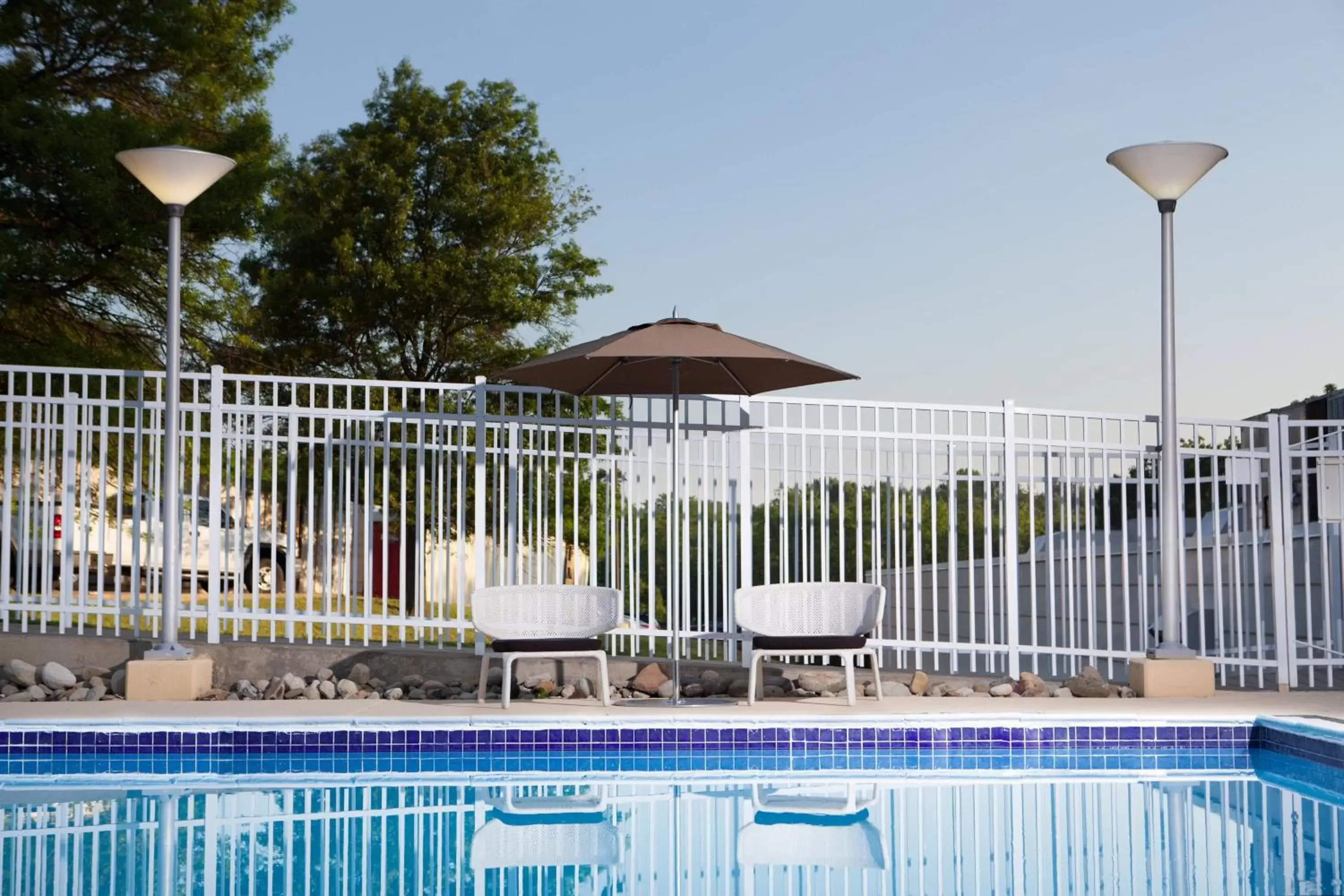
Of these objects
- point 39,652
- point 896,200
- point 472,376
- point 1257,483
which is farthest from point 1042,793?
point 472,376

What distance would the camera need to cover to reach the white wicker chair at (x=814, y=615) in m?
7.23

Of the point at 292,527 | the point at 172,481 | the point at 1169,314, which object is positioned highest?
the point at 1169,314

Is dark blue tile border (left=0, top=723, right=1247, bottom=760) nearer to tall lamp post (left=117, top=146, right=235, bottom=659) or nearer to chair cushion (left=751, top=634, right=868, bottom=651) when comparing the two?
chair cushion (left=751, top=634, right=868, bottom=651)

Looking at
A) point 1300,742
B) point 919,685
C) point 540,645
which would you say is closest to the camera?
point 1300,742

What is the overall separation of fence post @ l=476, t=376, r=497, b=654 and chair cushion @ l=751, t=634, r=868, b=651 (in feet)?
5.65

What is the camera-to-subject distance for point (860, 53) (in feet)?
50.9

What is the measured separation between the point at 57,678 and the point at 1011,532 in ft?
18.8

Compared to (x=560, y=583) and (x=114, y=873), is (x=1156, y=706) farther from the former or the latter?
(x=114, y=873)

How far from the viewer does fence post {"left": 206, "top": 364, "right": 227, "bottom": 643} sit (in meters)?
8.05

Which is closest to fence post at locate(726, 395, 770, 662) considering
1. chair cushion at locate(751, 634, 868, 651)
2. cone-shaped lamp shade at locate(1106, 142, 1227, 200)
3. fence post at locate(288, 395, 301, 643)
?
chair cushion at locate(751, 634, 868, 651)

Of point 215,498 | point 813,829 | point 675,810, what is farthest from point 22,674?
point 813,829

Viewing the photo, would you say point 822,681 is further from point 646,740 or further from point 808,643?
point 646,740

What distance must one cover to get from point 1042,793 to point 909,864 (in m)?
1.66

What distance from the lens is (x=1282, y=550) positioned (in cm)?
837
